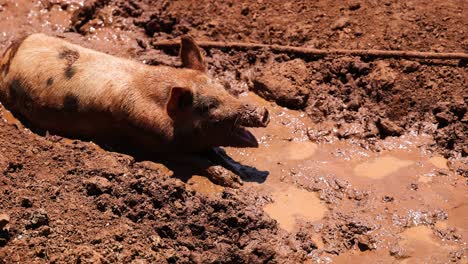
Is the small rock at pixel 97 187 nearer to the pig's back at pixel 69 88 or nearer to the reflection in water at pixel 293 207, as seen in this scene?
the pig's back at pixel 69 88

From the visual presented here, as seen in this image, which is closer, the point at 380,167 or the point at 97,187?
the point at 97,187

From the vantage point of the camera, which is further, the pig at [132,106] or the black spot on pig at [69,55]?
the black spot on pig at [69,55]

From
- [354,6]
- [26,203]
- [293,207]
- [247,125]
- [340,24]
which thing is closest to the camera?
[26,203]

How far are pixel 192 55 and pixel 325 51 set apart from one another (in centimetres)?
204

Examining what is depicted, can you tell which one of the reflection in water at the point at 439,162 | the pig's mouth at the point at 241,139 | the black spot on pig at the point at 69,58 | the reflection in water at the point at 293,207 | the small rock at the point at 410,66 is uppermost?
the black spot on pig at the point at 69,58

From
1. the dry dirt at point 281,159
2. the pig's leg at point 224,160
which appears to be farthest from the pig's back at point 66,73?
the pig's leg at point 224,160

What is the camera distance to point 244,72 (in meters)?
9.73

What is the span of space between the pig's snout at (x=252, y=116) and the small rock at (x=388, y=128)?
1.70m

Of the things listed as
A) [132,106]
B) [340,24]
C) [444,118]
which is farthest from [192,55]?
[444,118]

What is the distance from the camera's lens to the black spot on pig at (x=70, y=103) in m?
7.96

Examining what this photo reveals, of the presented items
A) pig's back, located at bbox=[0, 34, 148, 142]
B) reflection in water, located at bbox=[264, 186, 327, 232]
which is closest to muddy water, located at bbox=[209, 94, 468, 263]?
reflection in water, located at bbox=[264, 186, 327, 232]

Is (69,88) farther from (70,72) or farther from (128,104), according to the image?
(128,104)

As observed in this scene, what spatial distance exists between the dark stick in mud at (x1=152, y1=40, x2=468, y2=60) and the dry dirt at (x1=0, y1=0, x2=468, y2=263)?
0.09m

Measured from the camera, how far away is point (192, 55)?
8.30 meters
